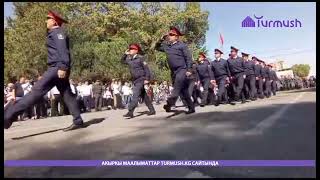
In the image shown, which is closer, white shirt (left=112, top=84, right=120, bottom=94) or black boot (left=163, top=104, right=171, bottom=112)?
white shirt (left=112, top=84, right=120, bottom=94)

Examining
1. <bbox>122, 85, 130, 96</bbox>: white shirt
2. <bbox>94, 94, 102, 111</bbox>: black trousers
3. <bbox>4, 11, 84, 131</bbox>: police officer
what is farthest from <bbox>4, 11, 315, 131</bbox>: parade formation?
<bbox>94, 94, 102, 111</bbox>: black trousers

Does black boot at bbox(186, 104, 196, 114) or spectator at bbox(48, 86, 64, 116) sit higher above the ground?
spectator at bbox(48, 86, 64, 116)

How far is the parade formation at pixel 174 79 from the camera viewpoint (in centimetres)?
483

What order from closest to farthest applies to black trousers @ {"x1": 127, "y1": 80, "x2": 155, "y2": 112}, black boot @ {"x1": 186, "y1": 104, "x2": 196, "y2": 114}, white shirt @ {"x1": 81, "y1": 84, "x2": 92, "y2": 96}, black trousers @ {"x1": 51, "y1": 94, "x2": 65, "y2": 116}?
white shirt @ {"x1": 81, "y1": 84, "x2": 92, "y2": 96}, black trousers @ {"x1": 51, "y1": 94, "x2": 65, "y2": 116}, black trousers @ {"x1": 127, "y1": 80, "x2": 155, "y2": 112}, black boot @ {"x1": 186, "y1": 104, "x2": 196, "y2": 114}

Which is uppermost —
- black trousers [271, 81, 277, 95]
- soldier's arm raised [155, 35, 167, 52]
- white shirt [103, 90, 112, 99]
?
soldier's arm raised [155, 35, 167, 52]

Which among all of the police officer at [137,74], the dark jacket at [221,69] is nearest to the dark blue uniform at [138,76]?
the police officer at [137,74]

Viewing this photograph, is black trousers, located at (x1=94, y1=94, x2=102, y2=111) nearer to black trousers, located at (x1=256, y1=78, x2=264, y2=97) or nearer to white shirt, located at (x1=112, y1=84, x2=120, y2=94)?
white shirt, located at (x1=112, y1=84, x2=120, y2=94)

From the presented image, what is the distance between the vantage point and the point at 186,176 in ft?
14.1

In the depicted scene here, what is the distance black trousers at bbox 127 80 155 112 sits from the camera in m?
5.79

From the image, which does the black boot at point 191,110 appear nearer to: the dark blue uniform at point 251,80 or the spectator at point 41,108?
the dark blue uniform at point 251,80

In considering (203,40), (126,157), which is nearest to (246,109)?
(203,40)

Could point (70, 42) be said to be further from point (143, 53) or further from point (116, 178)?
point (116, 178)

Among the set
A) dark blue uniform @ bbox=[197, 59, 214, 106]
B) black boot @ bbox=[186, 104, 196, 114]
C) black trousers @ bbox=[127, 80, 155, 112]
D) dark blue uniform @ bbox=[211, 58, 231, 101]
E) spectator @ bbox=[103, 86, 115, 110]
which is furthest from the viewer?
dark blue uniform @ bbox=[211, 58, 231, 101]

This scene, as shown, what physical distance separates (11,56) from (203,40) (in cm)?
169
